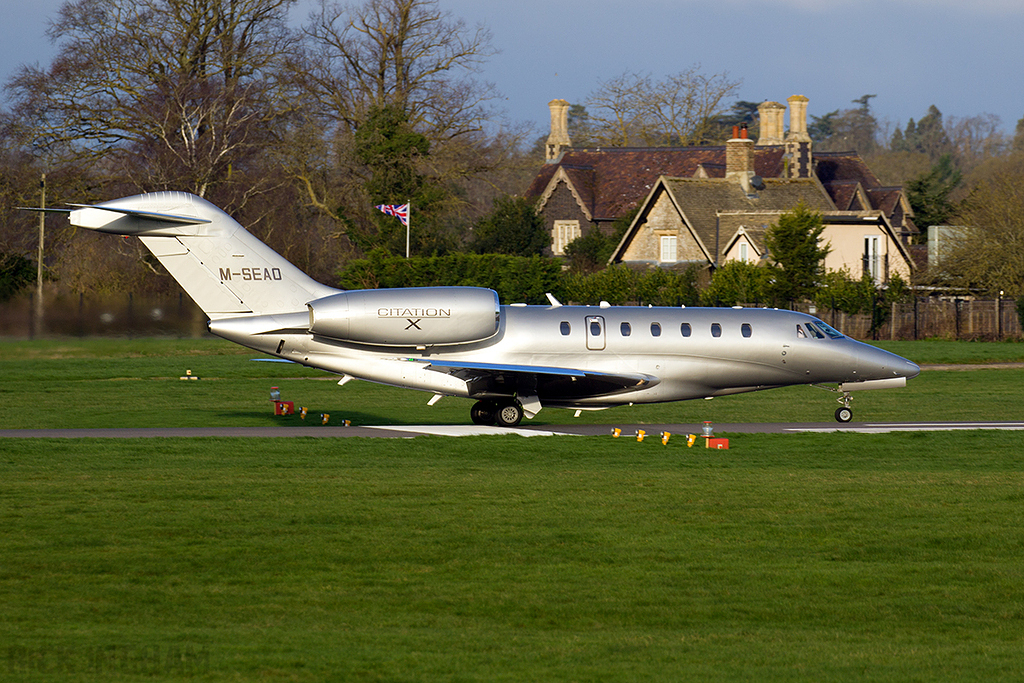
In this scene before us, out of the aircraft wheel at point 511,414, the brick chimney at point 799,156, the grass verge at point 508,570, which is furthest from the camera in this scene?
the brick chimney at point 799,156

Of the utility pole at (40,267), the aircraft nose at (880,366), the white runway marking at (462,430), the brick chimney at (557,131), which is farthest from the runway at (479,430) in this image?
the brick chimney at (557,131)

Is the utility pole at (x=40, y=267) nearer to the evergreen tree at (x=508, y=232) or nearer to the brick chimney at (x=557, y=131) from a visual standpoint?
the evergreen tree at (x=508, y=232)

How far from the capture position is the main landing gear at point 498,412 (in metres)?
26.7

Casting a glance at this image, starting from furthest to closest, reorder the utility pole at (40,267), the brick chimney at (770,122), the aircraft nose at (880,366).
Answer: the brick chimney at (770,122) → the utility pole at (40,267) → the aircraft nose at (880,366)

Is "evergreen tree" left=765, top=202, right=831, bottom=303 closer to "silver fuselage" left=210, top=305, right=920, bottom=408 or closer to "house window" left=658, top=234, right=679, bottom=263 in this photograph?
"house window" left=658, top=234, right=679, bottom=263

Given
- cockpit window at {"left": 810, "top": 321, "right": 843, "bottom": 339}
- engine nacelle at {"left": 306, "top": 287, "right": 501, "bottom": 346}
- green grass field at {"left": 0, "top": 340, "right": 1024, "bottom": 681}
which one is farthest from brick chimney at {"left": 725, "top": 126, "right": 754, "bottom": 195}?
green grass field at {"left": 0, "top": 340, "right": 1024, "bottom": 681}

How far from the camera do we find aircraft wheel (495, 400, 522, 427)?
87.7 ft

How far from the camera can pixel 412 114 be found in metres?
75.6

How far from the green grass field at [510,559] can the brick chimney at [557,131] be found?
78008mm

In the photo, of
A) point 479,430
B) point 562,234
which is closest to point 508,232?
point 562,234

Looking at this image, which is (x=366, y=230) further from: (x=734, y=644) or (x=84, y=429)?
(x=734, y=644)

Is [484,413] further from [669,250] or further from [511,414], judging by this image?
[669,250]

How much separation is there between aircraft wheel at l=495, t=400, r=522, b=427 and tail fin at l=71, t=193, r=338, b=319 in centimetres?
515

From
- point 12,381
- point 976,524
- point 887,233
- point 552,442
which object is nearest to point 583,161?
point 887,233
